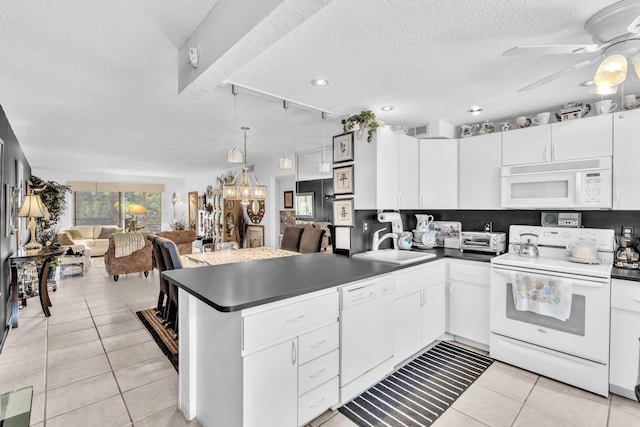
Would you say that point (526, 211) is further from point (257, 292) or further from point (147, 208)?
point (147, 208)

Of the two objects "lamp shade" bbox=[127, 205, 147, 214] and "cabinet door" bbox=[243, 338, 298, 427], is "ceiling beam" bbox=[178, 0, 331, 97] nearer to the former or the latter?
"cabinet door" bbox=[243, 338, 298, 427]

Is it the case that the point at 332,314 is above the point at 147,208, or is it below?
below

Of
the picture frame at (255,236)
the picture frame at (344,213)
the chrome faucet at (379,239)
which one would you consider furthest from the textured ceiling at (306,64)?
the picture frame at (255,236)

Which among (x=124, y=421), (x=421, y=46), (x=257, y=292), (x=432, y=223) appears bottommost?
(x=124, y=421)

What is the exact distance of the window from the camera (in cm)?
927

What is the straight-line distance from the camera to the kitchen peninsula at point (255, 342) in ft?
5.08

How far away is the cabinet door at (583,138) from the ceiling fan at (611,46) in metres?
1.20

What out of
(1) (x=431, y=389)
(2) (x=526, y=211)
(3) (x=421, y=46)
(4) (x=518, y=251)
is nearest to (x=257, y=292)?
(1) (x=431, y=389)

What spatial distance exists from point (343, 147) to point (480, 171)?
143 cm

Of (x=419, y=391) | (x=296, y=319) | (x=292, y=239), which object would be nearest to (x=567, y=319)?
(x=419, y=391)

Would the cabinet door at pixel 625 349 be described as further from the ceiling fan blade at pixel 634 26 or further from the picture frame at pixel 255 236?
the picture frame at pixel 255 236

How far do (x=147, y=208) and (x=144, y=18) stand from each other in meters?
10.0

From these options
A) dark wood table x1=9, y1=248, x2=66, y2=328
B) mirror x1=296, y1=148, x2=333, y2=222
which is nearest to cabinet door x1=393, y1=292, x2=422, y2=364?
mirror x1=296, y1=148, x2=333, y2=222

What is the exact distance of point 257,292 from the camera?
1698mm
